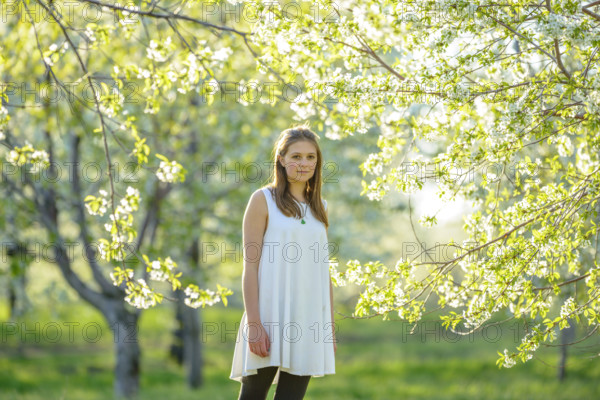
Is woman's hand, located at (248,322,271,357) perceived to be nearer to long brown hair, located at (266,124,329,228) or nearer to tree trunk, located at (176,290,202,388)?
long brown hair, located at (266,124,329,228)

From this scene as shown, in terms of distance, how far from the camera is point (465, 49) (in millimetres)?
4109

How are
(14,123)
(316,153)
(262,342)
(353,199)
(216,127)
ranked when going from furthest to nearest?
(353,199) → (216,127) → (14,123) → (316,153) → (262,342)

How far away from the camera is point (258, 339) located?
336 centimetres

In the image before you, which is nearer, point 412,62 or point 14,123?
point 412,62

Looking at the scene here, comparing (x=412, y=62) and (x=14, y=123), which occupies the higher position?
(x=14, y=123)

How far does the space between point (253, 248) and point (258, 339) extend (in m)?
0.48

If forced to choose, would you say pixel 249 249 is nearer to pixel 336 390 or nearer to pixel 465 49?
pixel 465 49

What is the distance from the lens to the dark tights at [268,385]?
3.45m

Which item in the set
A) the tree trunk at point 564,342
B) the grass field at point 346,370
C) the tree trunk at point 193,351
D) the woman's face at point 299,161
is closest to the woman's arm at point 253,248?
the woman's face at point 299,161

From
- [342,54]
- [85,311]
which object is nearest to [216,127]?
[342,54]

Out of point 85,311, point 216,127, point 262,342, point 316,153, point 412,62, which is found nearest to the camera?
point 262,342

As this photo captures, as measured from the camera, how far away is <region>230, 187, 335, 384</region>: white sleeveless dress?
11.2 feet

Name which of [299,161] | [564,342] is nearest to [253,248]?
[299,161]

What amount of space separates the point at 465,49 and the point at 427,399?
712cm
